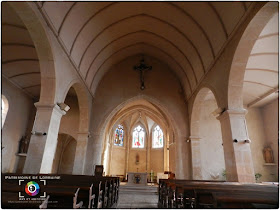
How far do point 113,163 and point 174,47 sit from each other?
550 inches

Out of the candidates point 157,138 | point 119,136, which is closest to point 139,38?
point 119,136

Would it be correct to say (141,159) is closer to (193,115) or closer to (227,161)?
(193,115)

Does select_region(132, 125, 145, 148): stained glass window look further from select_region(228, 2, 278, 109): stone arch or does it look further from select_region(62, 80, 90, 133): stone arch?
select_region(228, 2, 278, 109): stone arch

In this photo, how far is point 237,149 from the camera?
540cm

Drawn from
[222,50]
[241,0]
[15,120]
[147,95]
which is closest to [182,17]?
[222,50]

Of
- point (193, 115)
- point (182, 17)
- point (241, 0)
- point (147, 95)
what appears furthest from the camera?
point (147, 95)

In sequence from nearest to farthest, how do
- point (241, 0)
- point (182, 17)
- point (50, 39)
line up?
point (241, 0) → point (50, 39) → point (182, 17)

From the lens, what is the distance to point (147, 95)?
36.0 feet

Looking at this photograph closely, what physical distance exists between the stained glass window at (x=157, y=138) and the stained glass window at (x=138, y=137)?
1393mm

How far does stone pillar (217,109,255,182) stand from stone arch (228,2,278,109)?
0.40 m

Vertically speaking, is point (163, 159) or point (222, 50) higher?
point (222, 50)

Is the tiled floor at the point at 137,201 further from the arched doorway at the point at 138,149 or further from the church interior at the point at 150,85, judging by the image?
the arched doorway at the point at 138,149

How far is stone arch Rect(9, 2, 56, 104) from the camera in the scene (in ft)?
15.2

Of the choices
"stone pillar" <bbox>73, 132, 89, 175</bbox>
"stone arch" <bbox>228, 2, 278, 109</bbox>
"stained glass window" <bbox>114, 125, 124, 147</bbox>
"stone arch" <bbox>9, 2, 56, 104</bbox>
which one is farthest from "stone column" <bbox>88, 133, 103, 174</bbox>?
"stained glass window" <bbox>114, 125, 124, 147</bbox>
